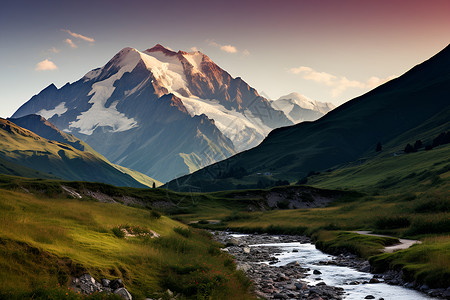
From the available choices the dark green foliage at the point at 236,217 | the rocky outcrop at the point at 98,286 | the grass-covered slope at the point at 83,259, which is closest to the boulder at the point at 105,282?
the rocky outcrop at the point at 98,286

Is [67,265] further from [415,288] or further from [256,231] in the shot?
[256,231]

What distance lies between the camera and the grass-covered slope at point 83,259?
16.0 metres

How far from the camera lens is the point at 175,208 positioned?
13388 cm

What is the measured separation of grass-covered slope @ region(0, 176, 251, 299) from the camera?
52.6 feet

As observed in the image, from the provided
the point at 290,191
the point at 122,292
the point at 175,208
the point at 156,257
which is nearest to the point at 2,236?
the point at 122,292

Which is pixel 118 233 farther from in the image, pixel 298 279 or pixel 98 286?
pixel 298 279

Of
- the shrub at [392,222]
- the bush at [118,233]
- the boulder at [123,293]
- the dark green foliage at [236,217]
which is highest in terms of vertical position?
the bush at [118,233]

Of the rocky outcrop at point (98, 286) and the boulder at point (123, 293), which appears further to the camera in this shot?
the boulder at point (123, 293)

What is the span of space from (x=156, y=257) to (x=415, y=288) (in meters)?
19.7

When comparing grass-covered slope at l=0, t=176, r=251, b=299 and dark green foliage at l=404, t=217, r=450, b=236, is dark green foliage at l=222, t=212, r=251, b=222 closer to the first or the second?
dark green foliage at l=404, t=217, r=450, b=236

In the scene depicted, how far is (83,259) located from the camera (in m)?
19.2

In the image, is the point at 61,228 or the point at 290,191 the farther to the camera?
the point at 290,191

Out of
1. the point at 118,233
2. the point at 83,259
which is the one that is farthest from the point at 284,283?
the point at 83,259

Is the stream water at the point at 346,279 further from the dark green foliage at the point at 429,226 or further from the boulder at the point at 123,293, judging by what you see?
the boulder at the point at 123,293
